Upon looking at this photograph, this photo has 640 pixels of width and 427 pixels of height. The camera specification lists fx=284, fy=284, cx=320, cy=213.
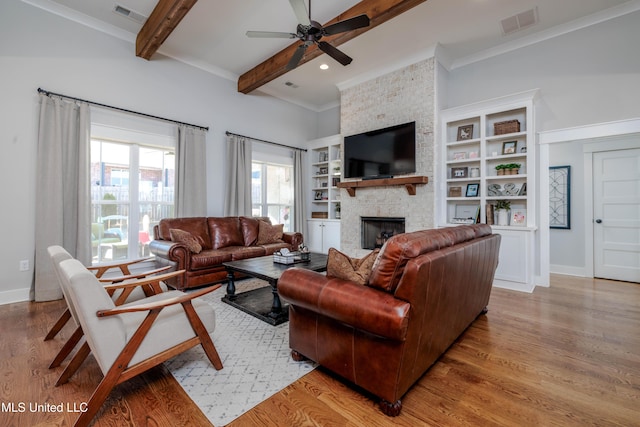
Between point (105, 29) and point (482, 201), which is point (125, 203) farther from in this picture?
point (482, 201)

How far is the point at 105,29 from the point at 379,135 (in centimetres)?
426

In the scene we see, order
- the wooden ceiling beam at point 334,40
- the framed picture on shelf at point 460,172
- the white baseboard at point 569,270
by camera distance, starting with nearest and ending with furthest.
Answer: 1. the wooden ceiling beam at point 334,40
2. the framed picture on shelf at point 460,172
3. the white baseboard at point 569,270

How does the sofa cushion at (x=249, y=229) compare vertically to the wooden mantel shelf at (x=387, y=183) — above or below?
below

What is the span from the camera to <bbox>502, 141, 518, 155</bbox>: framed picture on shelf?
4125mm

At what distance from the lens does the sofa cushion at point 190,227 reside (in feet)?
13.4

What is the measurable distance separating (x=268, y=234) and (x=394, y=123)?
115 inches

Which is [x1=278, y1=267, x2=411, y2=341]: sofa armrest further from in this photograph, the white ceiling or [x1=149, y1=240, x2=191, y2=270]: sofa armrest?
the white ceiling

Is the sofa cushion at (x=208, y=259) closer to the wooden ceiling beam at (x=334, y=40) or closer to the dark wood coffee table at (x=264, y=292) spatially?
the dark wood coffee table at (x=264, y=292)

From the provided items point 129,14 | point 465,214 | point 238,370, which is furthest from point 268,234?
point 129,14

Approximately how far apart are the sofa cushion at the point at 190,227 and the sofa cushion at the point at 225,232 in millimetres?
89

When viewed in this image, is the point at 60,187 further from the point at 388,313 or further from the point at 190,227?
the point at 388,313

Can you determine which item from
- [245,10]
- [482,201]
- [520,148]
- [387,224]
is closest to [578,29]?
[520,148]

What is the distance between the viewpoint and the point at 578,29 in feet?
12.5

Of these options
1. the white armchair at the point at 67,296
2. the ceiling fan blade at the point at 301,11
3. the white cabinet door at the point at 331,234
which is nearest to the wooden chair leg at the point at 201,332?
the white armchair at the point at 67,296
